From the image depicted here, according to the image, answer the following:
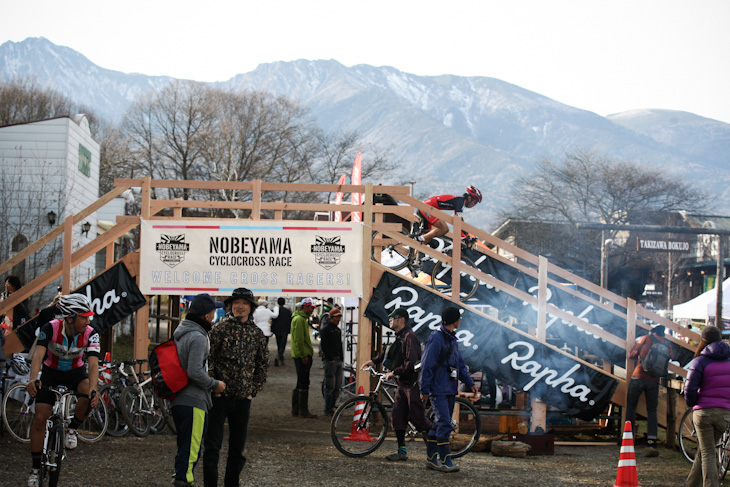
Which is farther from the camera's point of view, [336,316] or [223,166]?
[223,166]

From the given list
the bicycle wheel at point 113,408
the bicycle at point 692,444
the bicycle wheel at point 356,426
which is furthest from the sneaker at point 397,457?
the bicycle wheel at point 113,408

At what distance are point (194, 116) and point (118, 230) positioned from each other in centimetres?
4282

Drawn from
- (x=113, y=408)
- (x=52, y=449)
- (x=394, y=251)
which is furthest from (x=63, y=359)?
(x=394, y=251)

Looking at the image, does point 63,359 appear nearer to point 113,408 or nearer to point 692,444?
point 113,408

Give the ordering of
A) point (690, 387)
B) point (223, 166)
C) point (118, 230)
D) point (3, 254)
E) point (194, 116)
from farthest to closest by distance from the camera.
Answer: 1. point (194, 116)
2. point (223, 166)
3. point (3, 254)
4. point (118, 230)
5. point (690, 387)

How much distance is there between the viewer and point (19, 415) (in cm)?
1005

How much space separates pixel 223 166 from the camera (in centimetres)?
4772

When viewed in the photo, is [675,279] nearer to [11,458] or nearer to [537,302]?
[537,302]

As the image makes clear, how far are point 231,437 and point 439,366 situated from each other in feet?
9.45

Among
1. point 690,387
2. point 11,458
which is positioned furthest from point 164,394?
point 690,387

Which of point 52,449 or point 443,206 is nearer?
point 52,449

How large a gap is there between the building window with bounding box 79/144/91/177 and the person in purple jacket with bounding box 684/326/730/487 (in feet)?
73.2

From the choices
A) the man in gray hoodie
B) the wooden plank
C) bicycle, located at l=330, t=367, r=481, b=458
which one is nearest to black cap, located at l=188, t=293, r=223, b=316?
the man in gray hoodie

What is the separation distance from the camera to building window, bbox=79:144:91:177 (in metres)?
26.0
